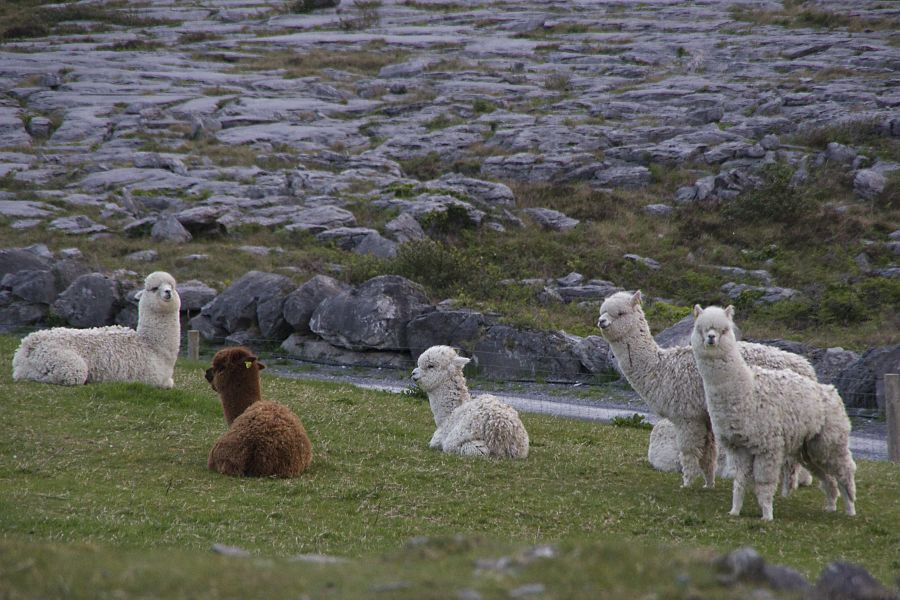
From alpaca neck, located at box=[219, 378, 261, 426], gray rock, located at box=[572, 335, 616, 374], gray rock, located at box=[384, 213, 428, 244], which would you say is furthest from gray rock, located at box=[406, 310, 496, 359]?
alpaca neck, located at box=[219, 378, 261, 426]

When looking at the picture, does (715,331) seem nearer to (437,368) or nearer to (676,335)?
(437,368)

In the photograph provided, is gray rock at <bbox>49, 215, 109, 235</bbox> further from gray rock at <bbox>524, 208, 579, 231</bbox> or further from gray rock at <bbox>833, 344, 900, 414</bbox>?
gray rock at <bbox>833, 344, 900, 414</bbox>

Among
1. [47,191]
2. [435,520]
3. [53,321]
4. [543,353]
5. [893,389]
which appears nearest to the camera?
[435,520]

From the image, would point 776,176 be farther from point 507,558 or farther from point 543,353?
point 507,558

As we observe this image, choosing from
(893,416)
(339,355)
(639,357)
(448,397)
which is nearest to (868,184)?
(339,355)

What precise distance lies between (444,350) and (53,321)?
18162 millimetres

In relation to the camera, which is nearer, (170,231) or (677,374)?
(677,374)

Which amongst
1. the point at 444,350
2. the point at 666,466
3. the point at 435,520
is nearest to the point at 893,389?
the point at 666,466

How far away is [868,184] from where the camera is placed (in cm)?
3766

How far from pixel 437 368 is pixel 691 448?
3.68 metres

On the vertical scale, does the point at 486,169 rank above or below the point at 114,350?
below

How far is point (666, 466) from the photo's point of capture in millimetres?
12172

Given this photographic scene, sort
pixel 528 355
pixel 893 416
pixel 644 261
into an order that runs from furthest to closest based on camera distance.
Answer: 1. pixel 644 261
2. pixel 528 355
3. pixel 893 416

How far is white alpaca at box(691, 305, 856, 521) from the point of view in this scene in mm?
9547
